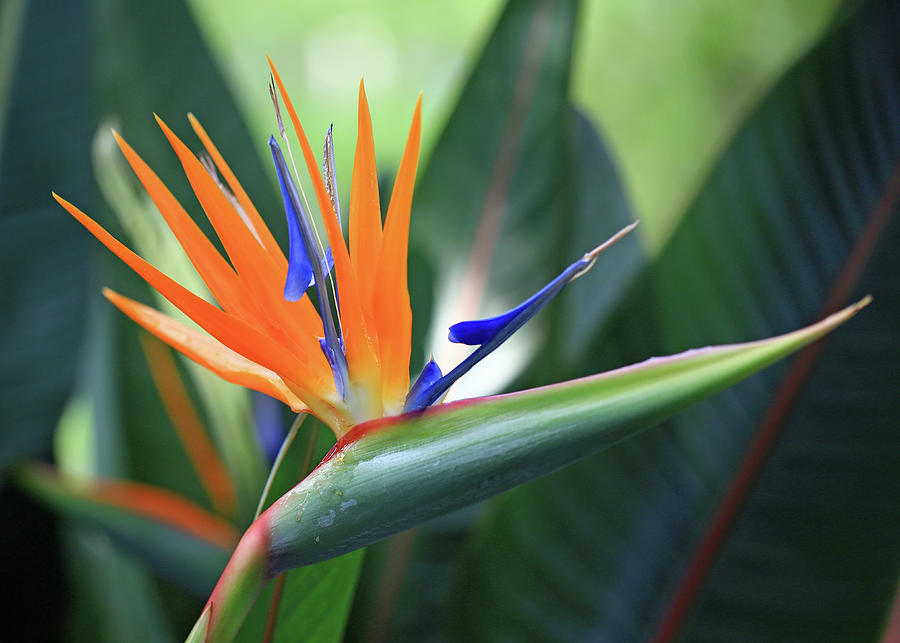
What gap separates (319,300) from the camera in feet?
0.79

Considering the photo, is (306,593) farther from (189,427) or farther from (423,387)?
(189,427)

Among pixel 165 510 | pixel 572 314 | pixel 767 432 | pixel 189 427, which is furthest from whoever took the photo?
pixel 572 314

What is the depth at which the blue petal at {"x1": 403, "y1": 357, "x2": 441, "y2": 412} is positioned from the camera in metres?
0.24

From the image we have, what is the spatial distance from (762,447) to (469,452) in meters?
0.29

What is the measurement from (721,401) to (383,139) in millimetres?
1121

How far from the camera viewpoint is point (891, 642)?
1.58ft

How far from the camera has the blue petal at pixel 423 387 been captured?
0.24 meters

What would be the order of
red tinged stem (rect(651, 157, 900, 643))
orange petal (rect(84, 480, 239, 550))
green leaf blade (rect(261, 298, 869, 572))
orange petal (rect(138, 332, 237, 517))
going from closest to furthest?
green leaf blade (rect(261, 298, 869, 572)) < red tinged stem (rect(651, 157, 900, 643)) < orange petal (rect(84, 480, 239, 550)) < orange petal (rect(138, 332, 237, 517))

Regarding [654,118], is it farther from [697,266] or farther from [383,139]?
[697,266]

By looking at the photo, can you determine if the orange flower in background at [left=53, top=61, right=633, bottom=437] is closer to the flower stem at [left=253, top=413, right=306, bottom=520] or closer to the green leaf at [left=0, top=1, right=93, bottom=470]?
the flower stem at [left=253, top=413, right=306, bottom=520]

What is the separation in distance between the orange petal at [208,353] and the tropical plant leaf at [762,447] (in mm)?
249

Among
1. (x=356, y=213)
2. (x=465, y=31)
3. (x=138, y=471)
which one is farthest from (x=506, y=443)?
(x=465, y=31)

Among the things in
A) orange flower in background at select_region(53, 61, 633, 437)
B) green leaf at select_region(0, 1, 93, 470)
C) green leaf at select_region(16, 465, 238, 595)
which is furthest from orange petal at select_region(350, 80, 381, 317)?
green leaf at select_region(0, 1, 93, 470)

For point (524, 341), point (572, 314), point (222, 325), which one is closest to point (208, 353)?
point (222, 325)
